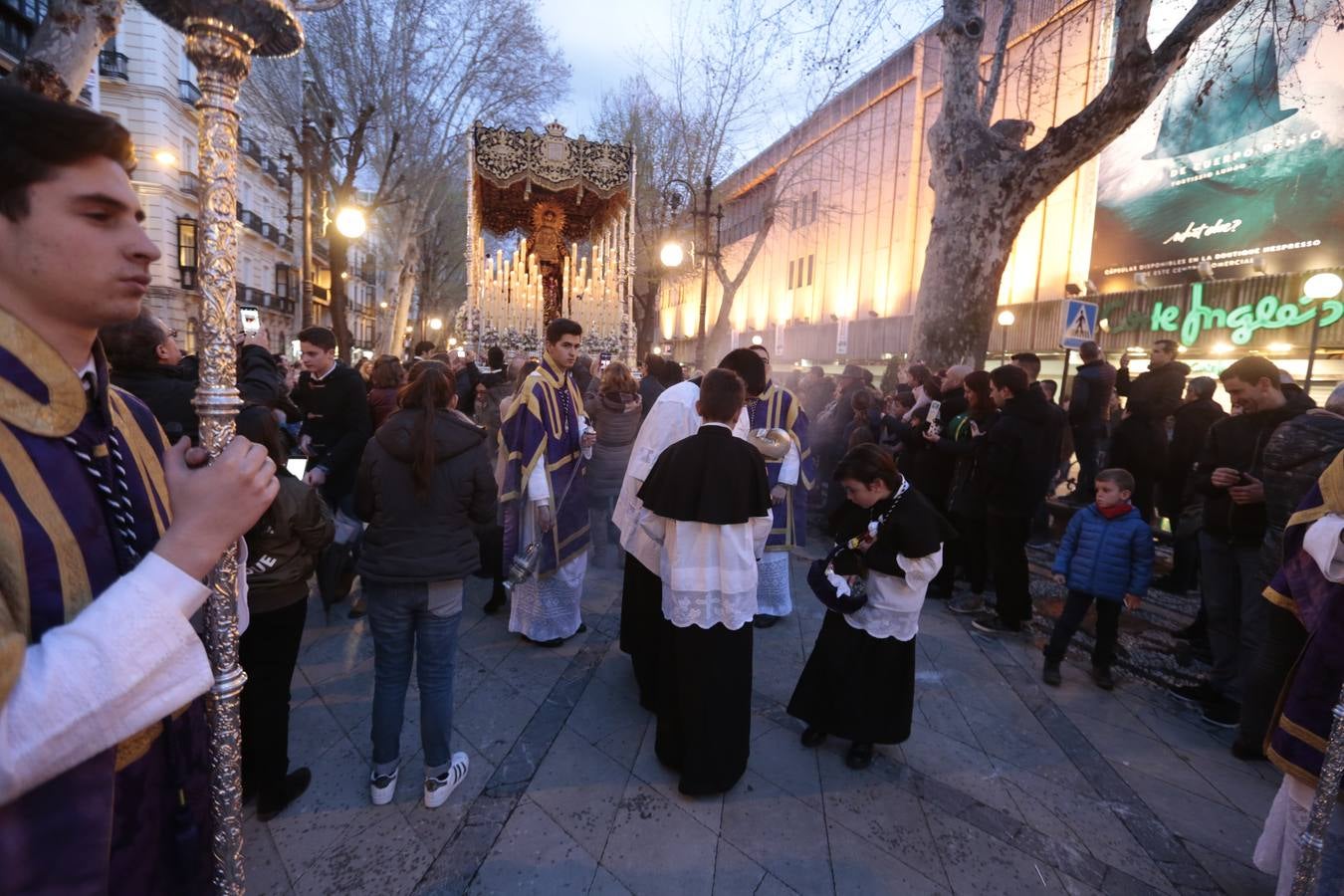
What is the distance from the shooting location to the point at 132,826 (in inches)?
46.3

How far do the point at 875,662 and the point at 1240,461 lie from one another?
296 cm

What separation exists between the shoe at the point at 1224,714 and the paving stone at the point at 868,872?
2553mm

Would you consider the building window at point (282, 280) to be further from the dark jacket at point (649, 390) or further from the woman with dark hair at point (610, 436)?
the woman with dark hair at point (610, 436)

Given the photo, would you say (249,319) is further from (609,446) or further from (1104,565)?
(1104,565)

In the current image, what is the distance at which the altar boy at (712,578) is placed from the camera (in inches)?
117

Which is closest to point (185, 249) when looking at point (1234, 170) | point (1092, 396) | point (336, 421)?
point (336, 421)

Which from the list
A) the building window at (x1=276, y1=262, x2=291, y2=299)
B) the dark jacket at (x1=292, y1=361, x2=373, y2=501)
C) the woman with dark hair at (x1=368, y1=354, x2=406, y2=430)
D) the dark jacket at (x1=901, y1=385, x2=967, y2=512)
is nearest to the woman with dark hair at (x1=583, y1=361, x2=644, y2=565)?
the woman with dark hair at (x1=368, y1=354, x2=406, y2=430)

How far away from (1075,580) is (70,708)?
16.2ft

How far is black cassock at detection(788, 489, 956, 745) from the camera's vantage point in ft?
10.9

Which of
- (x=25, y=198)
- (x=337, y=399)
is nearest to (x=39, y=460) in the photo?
(x=25, y=198)

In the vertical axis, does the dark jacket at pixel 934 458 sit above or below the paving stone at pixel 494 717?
above

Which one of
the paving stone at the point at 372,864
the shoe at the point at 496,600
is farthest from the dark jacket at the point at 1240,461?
the shoe at the point at 496,600

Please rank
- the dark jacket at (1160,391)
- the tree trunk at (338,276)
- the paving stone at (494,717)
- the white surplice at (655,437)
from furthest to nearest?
the tree trunk at (338,276)
the dark jacket at (1160,391)
the white surplice at (655,437)
the paving stone at (494,717)

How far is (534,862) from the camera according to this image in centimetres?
267
